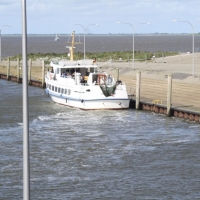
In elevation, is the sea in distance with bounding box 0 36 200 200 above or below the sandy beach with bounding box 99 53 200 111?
below

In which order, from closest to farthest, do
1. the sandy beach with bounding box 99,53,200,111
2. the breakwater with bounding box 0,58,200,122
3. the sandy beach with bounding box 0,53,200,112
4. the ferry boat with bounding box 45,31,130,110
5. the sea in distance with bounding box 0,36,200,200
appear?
the sea in distance with bounding box 0,36,200,200 < the breakwater with bounding box 0,58,200,122 < the ferry boat with bounding box 45,31,130,110 < the sandy beach with bounding box 99,53,200,111 < the sandy beach with bounding box 0,53,200,112

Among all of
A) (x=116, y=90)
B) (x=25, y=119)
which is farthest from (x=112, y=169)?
(x=116, y=90)

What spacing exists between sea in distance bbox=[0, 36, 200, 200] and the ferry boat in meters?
0.74

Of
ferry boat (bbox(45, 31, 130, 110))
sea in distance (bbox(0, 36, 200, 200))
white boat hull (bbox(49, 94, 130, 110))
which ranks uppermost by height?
ferry boat (bbox(45, 31, 130, 110))

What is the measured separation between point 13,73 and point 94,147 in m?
44.6

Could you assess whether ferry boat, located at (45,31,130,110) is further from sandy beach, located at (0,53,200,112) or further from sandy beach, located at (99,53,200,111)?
sandy beach, located at (99,53,200,111)

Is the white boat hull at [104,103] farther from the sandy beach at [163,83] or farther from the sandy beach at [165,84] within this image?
the sandy beach at [165,84]

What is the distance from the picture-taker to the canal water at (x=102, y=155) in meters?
25.0

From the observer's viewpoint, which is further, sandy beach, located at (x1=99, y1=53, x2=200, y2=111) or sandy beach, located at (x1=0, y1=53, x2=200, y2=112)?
sandy beach, located at (x1=0, y1=53, x2=200, y2=112)

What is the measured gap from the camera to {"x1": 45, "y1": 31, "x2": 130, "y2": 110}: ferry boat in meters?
44.8

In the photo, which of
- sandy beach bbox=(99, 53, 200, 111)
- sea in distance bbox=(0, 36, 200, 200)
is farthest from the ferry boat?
sandy beach bbox=(99, 53, 200, 111)

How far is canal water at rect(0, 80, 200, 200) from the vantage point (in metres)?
25.0

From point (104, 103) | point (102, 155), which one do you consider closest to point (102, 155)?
point (102, 155)

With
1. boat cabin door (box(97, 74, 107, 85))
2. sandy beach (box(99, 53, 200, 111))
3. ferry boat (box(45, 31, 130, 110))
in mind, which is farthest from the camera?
sandy beach (box(99, 53, 200, 111))
